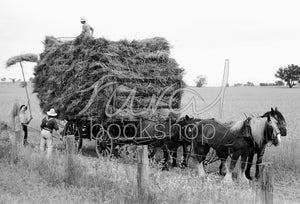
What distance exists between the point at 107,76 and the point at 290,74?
2787 inches

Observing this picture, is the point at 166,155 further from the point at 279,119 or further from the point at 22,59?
the point at 22,59

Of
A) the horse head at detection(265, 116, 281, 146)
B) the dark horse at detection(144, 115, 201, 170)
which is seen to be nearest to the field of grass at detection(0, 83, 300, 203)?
the horse head at detection(265, 116, 281, 146)

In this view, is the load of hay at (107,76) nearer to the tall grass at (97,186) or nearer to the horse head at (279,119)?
the tall grass at (97,186)

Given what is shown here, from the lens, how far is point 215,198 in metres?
5.83

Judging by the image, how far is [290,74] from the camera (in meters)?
74.8

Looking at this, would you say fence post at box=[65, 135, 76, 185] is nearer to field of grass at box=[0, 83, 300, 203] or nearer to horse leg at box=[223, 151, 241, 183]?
field of grass at box=[0, 83, 300, 203]

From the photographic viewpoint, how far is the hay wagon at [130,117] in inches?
404

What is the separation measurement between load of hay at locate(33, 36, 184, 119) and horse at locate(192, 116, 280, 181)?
1.72 meters

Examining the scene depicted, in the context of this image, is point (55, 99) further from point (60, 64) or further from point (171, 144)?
point (171, 144)

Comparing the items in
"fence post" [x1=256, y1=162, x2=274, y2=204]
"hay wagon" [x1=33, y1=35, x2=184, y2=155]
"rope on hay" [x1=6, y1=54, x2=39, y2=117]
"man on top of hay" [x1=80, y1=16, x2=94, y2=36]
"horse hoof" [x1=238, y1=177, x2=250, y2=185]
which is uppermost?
"man on top of hay" [x1=80, y1=16, x2=94, y2=36]

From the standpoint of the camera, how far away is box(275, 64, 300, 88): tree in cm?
7394

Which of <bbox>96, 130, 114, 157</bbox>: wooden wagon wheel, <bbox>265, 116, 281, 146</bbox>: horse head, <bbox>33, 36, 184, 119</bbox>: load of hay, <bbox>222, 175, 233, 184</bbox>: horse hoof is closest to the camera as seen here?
<bbox>265, 116, 281, 146</bbox>: horse head

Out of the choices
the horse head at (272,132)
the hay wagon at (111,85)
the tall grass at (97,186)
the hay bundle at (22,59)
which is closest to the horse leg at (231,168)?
the tall grass at (97,186)

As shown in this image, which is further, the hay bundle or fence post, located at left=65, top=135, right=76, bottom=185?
the hay bundle
